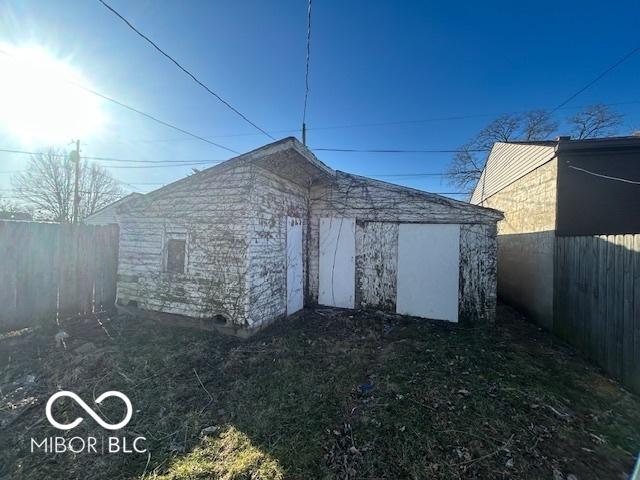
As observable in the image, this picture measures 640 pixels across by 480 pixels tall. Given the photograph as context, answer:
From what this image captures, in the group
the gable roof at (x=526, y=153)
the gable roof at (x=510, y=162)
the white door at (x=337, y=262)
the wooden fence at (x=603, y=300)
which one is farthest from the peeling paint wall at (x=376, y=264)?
the gable roof at (x=510, y=162)

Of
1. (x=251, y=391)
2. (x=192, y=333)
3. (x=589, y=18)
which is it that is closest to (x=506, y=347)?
(x=251, y=391)

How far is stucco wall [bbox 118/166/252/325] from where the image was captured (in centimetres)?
482

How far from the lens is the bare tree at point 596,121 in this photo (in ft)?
45.3

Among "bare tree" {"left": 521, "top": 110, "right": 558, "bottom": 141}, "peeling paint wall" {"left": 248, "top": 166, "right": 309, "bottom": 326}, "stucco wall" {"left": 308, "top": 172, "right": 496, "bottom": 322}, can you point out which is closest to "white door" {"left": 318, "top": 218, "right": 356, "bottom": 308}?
"stucco wall" {"left": 308, "top": 172, "right": 496, "bottom": 322}

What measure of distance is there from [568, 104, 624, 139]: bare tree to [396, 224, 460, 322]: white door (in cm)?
1546

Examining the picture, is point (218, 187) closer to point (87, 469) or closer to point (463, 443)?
point (87, 469)

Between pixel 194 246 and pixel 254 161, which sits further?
pixel 194 246

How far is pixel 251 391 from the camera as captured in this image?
3.33 metres

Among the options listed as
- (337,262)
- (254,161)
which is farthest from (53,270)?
(337,262)

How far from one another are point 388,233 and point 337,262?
147 centimetres

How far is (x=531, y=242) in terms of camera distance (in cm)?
681

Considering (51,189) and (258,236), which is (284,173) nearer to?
(258,236)

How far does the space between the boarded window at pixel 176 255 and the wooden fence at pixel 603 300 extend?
6.97m

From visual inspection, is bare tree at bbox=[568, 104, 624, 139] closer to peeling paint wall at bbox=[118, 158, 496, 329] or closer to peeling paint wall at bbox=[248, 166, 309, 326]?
peeling paint wall at bbox=[118, 158, 496, 329]
